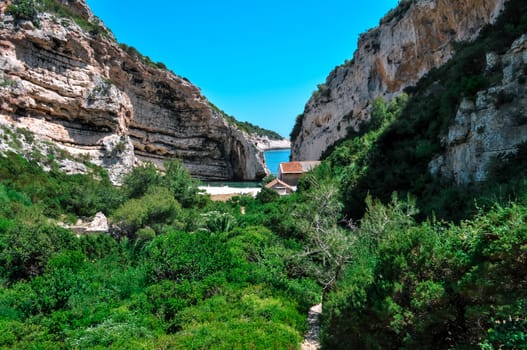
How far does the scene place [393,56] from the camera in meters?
29.5

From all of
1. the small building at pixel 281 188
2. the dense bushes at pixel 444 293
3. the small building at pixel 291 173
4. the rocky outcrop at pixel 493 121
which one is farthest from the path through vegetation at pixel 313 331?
the small building at pixel 291 173

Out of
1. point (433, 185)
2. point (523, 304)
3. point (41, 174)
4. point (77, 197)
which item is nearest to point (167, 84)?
point (41, 174)

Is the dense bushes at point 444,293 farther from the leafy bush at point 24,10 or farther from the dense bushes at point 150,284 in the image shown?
the leafy bush at point 24,10

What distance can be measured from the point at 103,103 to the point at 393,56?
27708 mm

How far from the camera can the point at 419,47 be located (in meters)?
26.5

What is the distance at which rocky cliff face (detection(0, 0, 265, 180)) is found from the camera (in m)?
24.2

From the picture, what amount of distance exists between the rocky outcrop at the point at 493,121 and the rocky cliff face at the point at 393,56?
1204 cm

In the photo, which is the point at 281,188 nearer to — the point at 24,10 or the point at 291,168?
the point at 291,168

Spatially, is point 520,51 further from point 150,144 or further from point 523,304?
point 150,144

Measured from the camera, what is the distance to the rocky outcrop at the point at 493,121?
30.0ft

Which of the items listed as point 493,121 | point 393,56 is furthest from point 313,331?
point 393,56

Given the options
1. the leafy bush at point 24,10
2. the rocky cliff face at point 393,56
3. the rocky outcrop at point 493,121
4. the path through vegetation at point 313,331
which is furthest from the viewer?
the leafy bush at point 24,10

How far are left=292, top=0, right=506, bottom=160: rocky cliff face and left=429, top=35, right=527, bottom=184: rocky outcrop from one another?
12037mm

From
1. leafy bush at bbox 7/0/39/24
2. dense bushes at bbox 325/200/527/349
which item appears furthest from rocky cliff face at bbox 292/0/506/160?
leafy bush at bbox 7/0/39/24
